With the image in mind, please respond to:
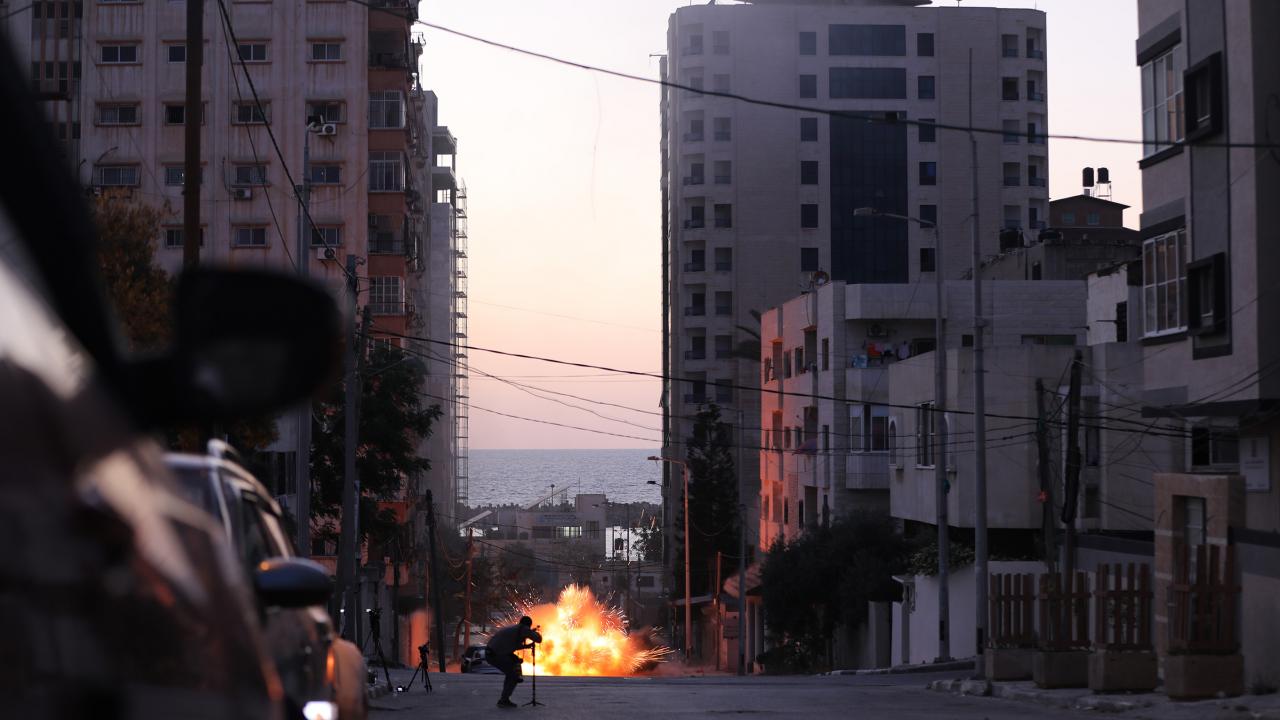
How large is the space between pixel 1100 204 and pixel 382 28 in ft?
148

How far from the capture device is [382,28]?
77562 millimetres

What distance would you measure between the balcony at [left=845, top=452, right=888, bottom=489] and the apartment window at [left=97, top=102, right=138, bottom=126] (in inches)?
1524

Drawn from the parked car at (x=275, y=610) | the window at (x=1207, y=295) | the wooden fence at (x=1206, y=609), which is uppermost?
the window at (x=1207, y=295)

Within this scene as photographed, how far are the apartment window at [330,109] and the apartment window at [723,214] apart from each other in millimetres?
35411

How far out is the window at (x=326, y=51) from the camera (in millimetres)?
75875

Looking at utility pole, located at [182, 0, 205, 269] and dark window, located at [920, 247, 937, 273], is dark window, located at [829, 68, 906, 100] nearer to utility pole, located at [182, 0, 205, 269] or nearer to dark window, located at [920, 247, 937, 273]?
dark window, located at [920, 247, 937, 273]

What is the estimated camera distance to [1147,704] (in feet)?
64.8

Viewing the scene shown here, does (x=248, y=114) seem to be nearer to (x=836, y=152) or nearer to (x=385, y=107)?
(x=385, y=107)

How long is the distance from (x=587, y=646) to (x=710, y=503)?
13.9 m

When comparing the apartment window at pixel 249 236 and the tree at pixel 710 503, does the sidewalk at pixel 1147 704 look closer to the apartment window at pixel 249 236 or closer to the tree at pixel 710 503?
the apartment window at pixel 249 236

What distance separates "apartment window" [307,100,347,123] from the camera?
248ft

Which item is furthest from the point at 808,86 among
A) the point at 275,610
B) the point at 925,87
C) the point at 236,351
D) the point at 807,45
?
the point at 236,351

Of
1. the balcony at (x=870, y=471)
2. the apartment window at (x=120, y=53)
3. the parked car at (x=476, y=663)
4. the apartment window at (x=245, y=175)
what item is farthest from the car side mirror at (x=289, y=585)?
the apartment window at (x=120, y=53)

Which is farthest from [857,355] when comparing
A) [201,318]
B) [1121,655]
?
[201,318]
